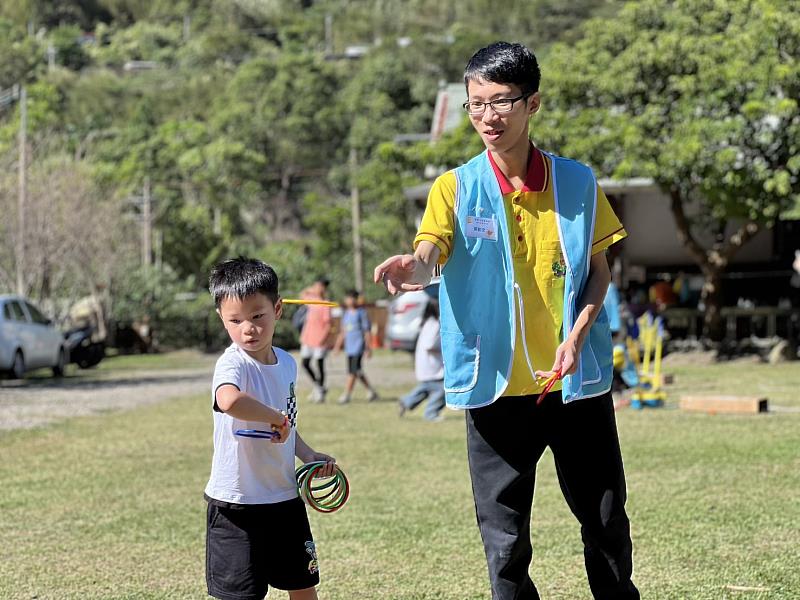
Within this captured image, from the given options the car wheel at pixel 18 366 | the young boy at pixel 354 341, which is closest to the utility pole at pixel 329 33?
the car wheel at pixel 18 366

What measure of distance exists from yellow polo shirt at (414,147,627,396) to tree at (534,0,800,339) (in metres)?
17.7

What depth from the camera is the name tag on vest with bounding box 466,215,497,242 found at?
165 inches

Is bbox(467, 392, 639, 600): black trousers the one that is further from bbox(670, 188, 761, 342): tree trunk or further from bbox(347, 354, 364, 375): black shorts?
bbox(670, 188, 761, 342): tree trunk

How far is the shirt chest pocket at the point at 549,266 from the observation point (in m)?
4.22

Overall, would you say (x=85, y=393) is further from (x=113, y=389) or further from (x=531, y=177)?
(x=531, y=177)

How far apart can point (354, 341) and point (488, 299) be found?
13696 millimetres

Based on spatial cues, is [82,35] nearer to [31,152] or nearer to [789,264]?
[31,152]

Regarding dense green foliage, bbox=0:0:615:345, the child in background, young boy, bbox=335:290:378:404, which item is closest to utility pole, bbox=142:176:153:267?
dense green foliage, bbox=0:0:615:345

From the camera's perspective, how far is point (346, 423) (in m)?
14.6

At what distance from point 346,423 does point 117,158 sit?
53.0 metres

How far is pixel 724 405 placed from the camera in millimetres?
14062

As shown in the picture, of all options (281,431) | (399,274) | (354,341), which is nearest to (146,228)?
(354,341)

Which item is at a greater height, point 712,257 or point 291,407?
point 712,257

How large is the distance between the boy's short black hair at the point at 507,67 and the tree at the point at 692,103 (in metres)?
17.7
